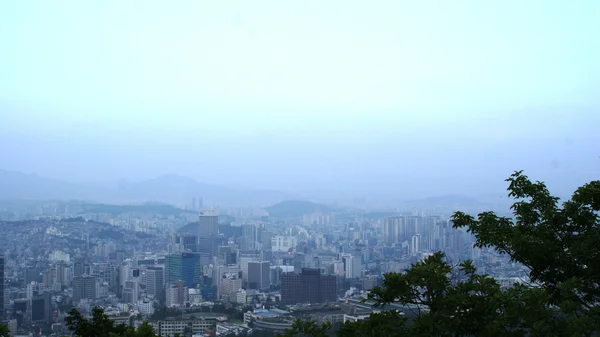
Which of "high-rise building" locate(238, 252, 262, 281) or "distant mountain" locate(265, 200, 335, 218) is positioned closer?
"high-rise building" locate(238, 252, 262, 281)

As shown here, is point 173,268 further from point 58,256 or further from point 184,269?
point 58,256

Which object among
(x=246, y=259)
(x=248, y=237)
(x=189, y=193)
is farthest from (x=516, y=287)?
(x=189, y=193)

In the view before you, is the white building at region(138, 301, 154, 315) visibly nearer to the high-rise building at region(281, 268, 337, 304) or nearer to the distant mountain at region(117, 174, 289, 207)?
the high-rise building at region(281, 268, 337, 304)

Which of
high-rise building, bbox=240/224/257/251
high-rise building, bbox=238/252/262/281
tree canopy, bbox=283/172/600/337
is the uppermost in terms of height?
tree canopy, bbox=283/172/600/337

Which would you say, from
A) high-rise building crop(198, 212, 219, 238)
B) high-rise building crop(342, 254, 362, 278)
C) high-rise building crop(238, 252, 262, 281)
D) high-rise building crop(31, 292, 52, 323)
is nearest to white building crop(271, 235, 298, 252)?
high-rise building crop(238, 252, 262, 281)

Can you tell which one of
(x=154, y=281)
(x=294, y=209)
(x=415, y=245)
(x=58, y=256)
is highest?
(x=294, y=209)

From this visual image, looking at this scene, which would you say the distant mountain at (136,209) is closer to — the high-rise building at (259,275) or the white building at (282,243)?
the white building at (282,243)

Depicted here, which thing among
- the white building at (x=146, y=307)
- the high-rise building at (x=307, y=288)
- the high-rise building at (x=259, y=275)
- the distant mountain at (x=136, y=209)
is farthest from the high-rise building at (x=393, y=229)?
the distant mountain at (x=136, y=209)

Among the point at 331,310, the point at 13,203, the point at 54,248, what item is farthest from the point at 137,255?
the point at 331,310
